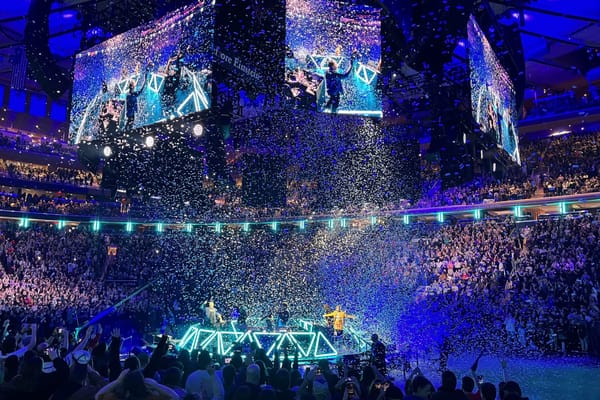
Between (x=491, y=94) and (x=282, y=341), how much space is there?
715cm

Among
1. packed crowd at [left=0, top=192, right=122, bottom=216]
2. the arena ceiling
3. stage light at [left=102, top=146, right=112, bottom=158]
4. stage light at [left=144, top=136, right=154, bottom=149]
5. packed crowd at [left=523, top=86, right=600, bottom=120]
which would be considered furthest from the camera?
packed crowd at [left=0, top=192, right=122, bottom=216]

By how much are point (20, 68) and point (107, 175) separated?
5.72m

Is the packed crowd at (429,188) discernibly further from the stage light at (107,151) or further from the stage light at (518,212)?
the stage light at (107,151)

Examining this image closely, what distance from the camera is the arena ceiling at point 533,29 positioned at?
40.9ft

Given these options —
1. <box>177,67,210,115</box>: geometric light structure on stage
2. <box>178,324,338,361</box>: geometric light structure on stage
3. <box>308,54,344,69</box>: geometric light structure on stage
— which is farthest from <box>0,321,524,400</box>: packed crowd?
<box>178,324,338,361</box>: geometric light structure on stage

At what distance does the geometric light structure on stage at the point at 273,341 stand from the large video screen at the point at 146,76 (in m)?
5.54

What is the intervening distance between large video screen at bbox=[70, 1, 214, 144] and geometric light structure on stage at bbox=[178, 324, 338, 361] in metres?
5.54

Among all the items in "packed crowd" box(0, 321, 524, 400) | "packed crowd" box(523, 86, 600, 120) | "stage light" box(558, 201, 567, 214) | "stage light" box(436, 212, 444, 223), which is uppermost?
"packed crowd" box(523, 86, 600, 120)

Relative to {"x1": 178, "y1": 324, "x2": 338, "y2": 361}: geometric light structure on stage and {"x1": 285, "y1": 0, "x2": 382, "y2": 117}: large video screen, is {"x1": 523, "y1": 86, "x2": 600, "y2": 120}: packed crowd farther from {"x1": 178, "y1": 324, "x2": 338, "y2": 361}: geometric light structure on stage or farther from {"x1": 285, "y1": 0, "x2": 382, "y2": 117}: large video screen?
{"x1": 178, "y1": 324, "x2": 338, "y2": 361}: geometric light structure on stage

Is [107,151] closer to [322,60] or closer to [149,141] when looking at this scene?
[149,141]

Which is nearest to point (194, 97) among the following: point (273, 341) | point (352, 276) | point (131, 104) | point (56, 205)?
point (131, 104)

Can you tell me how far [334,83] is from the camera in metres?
9.20

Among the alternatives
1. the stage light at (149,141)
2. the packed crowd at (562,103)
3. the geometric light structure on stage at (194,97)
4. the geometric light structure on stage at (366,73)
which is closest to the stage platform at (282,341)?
the stage light at (149,141)

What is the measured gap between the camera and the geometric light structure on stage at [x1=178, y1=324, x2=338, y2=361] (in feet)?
36.6
